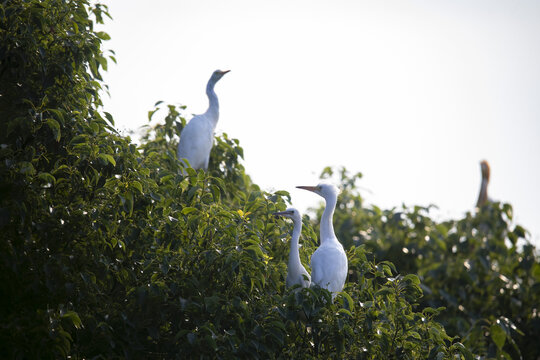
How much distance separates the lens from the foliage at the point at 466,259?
6184 mm

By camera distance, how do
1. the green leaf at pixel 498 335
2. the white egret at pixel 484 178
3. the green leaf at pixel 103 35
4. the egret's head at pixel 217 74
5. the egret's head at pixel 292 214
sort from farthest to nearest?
the white egret at pixel 484 178
the egret's head at pixel 217 74
the green leaf at pixel 498 335
the green leaf at pixel 103 35
the egret's head at pixel 292 214

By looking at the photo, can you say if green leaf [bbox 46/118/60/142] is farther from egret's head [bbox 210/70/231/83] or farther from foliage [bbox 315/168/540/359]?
foliage [bbox 315/168/540/359]

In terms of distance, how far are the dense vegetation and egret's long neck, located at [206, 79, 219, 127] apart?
69.6 inches

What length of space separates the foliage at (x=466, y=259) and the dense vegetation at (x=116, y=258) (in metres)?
2.80

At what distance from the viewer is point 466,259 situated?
638 cm

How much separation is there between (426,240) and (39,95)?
458 cm

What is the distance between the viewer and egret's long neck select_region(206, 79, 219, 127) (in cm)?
540

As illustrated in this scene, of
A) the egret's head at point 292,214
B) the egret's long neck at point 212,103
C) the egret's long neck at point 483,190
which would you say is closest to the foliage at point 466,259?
the egret's long neck at point 212,103

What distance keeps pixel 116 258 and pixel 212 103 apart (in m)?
2.61

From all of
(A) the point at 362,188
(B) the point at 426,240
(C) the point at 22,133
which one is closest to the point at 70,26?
(C) the point at 22,133

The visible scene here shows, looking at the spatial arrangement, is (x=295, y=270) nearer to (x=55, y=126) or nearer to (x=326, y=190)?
(x=326, y=190)

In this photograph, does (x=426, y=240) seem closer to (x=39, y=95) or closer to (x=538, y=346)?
(x=538, y=346)

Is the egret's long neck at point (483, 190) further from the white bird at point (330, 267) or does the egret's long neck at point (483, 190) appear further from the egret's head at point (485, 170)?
the white bird at point (330, 267)

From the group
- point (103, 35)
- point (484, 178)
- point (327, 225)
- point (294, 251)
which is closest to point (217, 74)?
point (103, 35)
